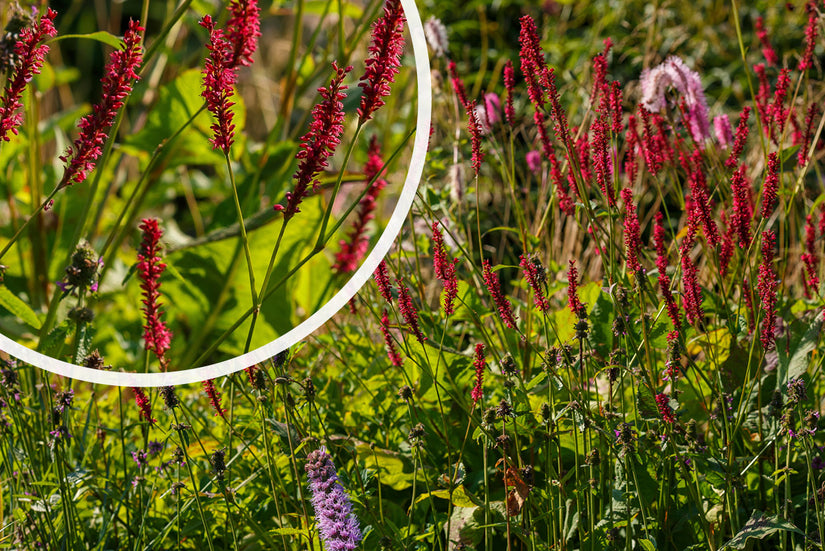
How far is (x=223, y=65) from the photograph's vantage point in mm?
936

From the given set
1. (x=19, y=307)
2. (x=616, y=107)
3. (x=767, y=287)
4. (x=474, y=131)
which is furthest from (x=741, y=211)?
(x=19, y=307)

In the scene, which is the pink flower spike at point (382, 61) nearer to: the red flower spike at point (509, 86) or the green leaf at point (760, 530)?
the red flower spike at point (509, 86)

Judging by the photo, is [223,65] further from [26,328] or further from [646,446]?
[26,328]

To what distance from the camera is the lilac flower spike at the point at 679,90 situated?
1.21 meters

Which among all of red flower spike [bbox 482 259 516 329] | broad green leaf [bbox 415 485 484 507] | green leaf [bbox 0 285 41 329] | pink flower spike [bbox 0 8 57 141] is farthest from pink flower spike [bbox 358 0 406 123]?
green leaf [bbox 0 285 41 329]

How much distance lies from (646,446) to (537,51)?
516 millimetres

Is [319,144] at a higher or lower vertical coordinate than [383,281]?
higher

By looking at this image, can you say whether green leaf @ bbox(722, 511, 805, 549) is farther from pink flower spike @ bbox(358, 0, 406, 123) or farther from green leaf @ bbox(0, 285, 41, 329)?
green leaf @ bbox(0, 285, 41, 329)

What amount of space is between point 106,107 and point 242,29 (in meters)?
0.19

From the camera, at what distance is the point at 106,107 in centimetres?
95

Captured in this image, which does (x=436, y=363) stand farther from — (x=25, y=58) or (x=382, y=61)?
(x=25, y=58)

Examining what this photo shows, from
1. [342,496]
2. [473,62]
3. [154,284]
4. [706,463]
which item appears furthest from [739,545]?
[473,62]

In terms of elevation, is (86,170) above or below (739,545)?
above

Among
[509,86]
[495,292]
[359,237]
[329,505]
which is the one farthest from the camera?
[359,237]
